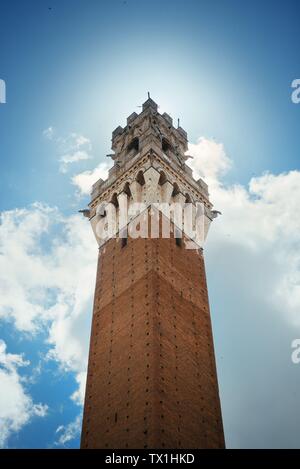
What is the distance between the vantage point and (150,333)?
662 inches

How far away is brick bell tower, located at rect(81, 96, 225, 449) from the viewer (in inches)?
607

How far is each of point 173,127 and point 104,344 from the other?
587 inches

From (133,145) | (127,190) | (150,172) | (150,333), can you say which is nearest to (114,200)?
(127,190)

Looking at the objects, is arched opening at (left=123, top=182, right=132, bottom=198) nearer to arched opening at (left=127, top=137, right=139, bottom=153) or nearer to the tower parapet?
the tower parapet

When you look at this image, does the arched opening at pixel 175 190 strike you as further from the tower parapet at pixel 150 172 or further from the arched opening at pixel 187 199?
the arched opening at pixel 187 199

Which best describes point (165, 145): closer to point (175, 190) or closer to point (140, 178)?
point (175, 190)

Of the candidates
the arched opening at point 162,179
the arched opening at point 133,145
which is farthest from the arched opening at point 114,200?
the arched opening at point 133,145

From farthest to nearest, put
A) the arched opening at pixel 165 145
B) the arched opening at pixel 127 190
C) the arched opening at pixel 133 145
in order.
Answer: the arched opening at pixel 133 145, the arched opening at pixel 165 145, the arched opening at pixel 127 190

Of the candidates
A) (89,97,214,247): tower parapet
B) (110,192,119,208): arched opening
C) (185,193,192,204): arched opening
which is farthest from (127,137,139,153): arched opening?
(185,193,192,204): arched opening

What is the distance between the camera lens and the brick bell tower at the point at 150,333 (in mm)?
15414

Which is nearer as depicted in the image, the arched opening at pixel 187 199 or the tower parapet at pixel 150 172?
the tower parapet at pixel 150 172

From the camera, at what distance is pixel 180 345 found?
17.7 meters
